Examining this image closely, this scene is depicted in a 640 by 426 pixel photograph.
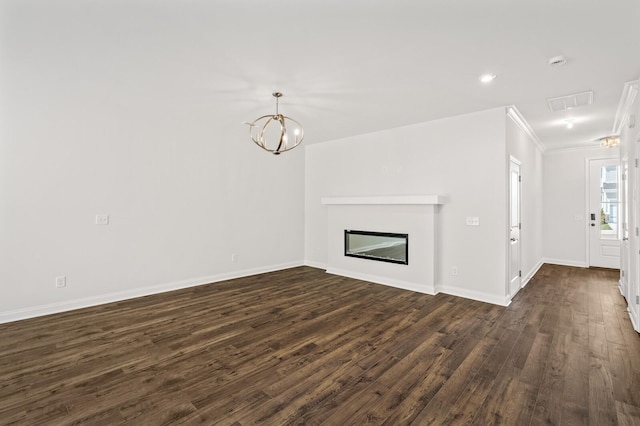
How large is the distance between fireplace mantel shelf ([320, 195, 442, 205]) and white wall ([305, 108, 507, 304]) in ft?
0.86

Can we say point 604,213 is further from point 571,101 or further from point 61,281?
point 61,281

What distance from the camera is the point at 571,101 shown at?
3758mm

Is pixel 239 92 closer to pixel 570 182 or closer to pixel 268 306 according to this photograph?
pixel 268 306

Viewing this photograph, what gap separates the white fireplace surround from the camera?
15.3ft

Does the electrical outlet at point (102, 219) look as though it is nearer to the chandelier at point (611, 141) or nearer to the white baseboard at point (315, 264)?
the white baseboard at point (315, 264)

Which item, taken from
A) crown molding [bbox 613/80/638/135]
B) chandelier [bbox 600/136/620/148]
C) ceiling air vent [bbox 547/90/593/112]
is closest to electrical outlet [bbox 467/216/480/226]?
ceiling air vent [bbox 547/90/593/112]

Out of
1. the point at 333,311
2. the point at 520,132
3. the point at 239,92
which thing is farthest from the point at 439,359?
the point at 520,132

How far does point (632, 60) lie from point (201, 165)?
5363mm

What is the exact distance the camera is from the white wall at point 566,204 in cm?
658

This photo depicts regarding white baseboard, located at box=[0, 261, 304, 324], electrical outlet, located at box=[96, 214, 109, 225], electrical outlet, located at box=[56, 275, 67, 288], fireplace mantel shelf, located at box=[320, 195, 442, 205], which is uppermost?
fireplace mantel shelf, located at box=[320, 195, 442, 205]

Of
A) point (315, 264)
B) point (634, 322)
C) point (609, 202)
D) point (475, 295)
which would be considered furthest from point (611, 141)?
point (315, 264)

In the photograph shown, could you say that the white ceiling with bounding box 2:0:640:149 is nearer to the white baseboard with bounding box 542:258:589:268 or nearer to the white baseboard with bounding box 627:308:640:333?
the white baseboard with bounding box 627:308:640:333

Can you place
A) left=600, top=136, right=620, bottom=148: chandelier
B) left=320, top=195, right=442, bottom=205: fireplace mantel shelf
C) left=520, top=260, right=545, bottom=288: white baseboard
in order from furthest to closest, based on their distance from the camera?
left=600, top=136, right=620, bottom=148: chandelier, left=520, top=260, right=545, bottom=288: white baseboard, left=320, top=195, right=442, bottom=205: fireplace mantel shelf

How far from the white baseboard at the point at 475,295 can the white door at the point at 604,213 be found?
397 centimetres
